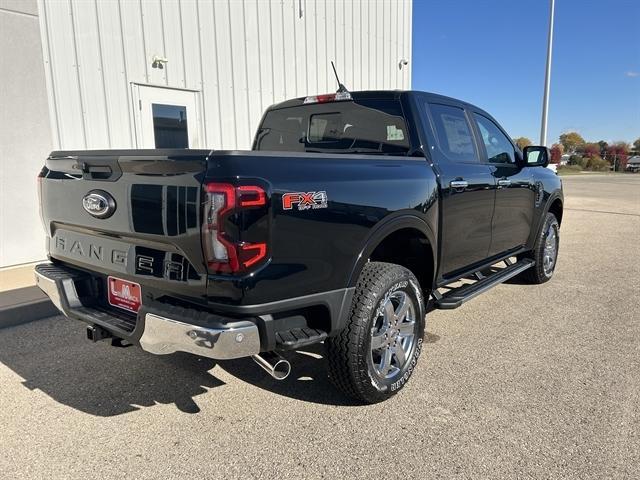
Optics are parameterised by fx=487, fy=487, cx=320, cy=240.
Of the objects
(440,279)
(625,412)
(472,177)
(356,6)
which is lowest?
(625,412)

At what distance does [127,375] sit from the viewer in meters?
3.36

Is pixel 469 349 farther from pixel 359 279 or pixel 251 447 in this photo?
pixel 251 447

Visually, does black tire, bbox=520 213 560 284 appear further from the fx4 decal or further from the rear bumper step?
the rear bumper step

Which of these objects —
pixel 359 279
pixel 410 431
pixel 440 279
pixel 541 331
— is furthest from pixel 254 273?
pixel 541 331

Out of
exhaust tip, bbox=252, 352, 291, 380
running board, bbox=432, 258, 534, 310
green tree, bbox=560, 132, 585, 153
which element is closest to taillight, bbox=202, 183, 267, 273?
exhaust tip, bbox=252, 352, 291, 380

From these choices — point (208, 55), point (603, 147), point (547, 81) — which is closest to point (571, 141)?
point (603, 147)

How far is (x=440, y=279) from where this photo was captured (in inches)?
142

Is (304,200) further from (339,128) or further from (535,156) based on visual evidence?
(535,156)

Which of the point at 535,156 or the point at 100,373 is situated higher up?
the point at 535,156

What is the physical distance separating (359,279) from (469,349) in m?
1.53

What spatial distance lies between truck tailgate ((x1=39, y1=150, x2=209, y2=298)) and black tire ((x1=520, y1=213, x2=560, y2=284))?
428cm

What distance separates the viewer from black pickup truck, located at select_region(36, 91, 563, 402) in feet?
7.19

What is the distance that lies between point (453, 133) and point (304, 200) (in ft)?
6.70

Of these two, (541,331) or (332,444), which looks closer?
(332,444)
